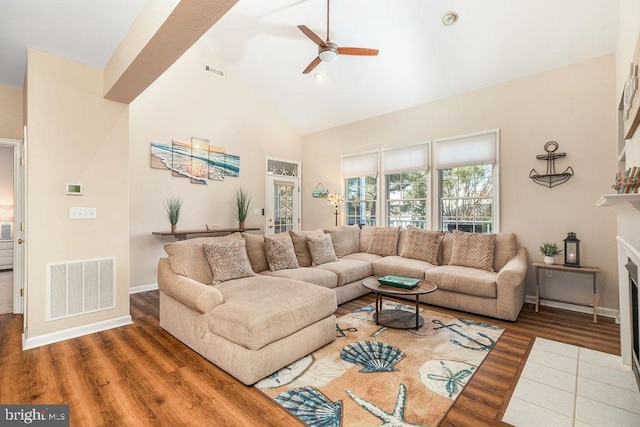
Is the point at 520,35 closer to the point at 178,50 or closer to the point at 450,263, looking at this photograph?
the point at 450,263

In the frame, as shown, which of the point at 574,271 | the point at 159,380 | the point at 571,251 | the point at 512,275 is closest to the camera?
the point at 159,380

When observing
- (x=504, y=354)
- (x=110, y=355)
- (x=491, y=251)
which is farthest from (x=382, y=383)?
(x=491, y=251)

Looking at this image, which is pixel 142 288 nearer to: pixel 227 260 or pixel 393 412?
pixel 227 260

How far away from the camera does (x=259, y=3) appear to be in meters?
4.05

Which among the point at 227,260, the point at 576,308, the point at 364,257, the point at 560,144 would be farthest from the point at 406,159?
the point at 227,260

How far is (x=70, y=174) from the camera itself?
9.84 feet

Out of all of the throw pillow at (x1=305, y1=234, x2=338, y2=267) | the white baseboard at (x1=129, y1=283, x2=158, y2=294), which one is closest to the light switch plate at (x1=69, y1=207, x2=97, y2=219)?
the white baseboard at (x1=129, y1=283, x2=158, y2=294)

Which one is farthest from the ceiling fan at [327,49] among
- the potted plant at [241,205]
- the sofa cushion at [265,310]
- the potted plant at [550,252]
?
the potted plant at [550,252]

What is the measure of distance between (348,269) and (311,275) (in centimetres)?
67

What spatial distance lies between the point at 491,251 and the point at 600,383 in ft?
6.47

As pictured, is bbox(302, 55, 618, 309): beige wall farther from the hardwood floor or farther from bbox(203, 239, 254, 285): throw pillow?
bbox(203, 239, 254, 285): throw pillow

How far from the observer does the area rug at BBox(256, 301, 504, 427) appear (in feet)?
6.06

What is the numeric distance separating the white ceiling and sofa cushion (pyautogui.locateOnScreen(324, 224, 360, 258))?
2.35 metres

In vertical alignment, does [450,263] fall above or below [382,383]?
above
